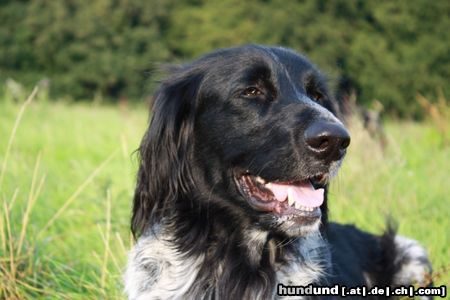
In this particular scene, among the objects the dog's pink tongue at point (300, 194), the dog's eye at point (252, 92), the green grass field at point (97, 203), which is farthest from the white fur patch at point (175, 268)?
the dog's eye at point (252, 92)

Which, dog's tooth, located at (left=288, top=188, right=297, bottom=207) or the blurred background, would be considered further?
the blurred background

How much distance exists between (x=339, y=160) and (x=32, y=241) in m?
2.07

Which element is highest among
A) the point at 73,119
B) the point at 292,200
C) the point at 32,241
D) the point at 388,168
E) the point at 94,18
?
the point at 292,200

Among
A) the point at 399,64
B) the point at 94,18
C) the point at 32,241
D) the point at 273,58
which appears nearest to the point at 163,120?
the point at 273,58

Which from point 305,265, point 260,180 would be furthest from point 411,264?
point 260,180

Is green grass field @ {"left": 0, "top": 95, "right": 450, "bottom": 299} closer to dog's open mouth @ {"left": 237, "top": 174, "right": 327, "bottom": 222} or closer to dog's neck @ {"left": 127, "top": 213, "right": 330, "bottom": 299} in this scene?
dog's neck @ {"left": 127, "top": 213, "right": 330, "bottom": 299}

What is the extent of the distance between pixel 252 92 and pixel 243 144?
0.90 feet

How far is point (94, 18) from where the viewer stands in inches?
1366

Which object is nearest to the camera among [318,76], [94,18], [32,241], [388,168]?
[318,76]

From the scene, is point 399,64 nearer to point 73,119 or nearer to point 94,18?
point 94,18

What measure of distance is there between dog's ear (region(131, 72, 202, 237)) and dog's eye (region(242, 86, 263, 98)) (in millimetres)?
314

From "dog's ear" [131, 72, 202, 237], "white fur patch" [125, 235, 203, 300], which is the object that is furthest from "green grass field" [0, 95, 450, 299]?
"white fur patch" [125, 235, 203, 300]

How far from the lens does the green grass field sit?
137 inches

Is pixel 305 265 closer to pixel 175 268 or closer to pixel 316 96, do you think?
pixel 175 268
